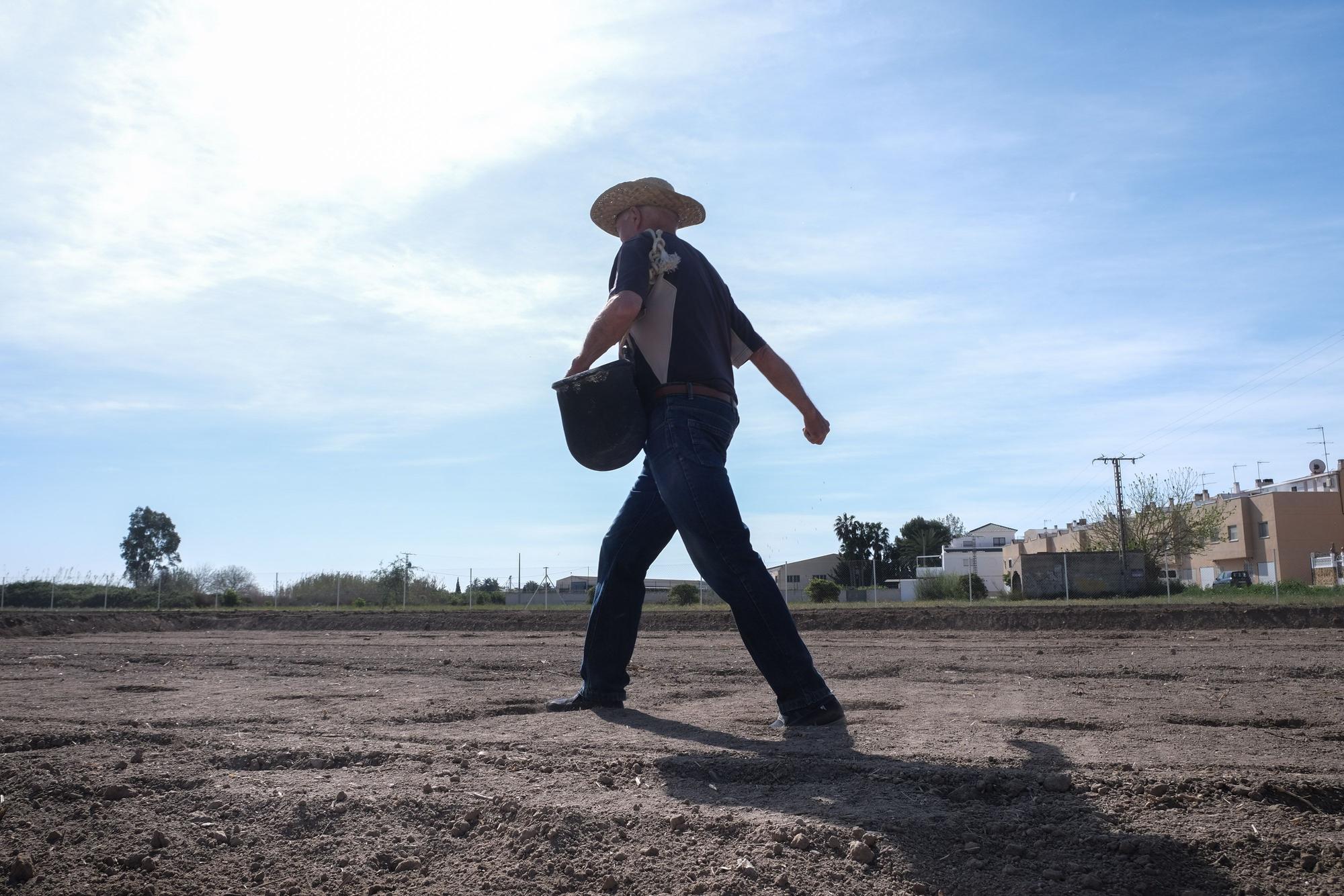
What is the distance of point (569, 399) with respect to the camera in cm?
321

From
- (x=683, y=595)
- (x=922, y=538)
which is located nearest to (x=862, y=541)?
(x=922, y=538)

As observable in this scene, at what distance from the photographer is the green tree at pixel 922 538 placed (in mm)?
86875

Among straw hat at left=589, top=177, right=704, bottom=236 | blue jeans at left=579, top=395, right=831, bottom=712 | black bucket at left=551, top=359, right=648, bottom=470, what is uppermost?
straw hat at left=589, top=177, right=704, bottom=236

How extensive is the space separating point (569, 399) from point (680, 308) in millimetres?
531

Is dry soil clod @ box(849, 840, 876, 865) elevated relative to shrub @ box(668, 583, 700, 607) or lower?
elevated

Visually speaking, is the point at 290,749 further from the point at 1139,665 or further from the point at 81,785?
the point at 1139,665

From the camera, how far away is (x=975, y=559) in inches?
2149

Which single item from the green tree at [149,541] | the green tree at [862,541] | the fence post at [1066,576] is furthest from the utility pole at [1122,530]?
the green tree at [149,541]

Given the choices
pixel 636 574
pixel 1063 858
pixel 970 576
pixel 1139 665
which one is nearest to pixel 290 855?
pixel 1063 858

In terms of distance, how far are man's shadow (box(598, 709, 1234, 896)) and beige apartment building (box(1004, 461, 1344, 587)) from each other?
53944mm

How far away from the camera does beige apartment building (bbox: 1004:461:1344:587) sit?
186 ft

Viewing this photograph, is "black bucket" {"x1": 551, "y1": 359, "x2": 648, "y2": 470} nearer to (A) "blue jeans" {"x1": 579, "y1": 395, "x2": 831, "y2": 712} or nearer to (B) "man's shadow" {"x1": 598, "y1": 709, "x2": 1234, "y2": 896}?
(A) "blue jeans" {"x1": 579, "y1": 395, "x2": 831, "y2": 712}

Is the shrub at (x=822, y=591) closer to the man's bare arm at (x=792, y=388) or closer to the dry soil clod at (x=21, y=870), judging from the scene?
the man's bare arm at (x=792, y=388)

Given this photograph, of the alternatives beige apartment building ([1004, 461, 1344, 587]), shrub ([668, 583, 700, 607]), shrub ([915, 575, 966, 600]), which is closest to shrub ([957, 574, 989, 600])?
shrub ([915, 575, 966, 600])
